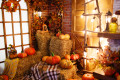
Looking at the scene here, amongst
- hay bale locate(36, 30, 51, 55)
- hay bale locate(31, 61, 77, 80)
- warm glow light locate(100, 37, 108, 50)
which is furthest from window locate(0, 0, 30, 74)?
warm glow light locate(100, 37, 108, 50)

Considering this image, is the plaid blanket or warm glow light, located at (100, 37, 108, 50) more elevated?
warm glow light, located at (100, 37, 108, 50)

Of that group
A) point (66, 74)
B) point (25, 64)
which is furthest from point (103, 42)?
point (25, 64)

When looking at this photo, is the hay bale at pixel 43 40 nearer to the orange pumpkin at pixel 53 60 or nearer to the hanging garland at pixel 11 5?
Result: the orange pumpkin at pixel 53 60

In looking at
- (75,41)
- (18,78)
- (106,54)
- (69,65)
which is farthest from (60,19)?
(18,78)

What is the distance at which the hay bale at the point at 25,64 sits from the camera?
4.03 m

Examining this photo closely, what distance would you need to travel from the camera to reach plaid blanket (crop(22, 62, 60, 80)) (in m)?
3.59

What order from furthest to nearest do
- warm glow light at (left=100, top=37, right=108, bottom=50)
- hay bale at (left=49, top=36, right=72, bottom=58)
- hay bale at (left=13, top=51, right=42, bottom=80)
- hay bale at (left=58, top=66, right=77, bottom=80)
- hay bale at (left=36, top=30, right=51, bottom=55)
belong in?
hay bale at (left=36, top=30, right=51, bottom=55), hay bale at (left=49, top=36, right=72, bottom=58), hay bale at (left=13, top=51, right=42, bottom=80), warm glow light at (left=100, top=37, right=108, bottom=50), hay bale at (left=58, top=66, right=77, bottom=80)

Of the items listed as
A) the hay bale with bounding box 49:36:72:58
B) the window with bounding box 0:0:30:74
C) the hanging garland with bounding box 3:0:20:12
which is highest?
the hanging garland with bounding box 3:0:20:12

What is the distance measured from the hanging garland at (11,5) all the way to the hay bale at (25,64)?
1.56 metres

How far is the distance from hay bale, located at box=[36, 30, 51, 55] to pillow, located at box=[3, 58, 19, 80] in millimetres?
989

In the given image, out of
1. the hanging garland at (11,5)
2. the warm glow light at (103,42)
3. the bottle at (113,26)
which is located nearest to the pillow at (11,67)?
the hanging garland at (11,5)

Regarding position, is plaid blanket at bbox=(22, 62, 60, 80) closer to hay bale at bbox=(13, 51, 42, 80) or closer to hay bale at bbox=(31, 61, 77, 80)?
hay bale at bbox=(31, 61, 77, 80)

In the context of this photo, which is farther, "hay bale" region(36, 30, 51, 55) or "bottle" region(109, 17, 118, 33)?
"hay bale" region(36, 30, 51, 55)

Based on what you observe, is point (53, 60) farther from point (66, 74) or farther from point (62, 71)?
point (66, 74)
